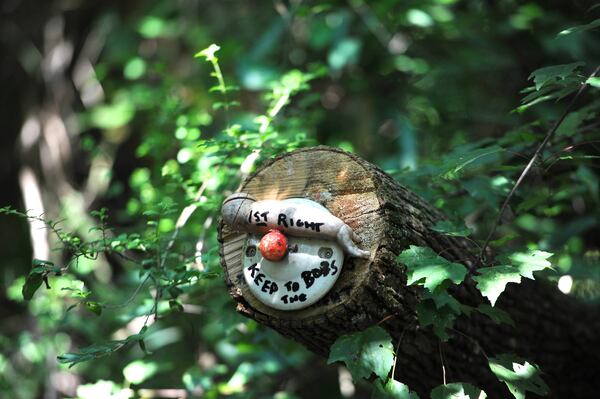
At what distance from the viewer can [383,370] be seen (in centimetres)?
124

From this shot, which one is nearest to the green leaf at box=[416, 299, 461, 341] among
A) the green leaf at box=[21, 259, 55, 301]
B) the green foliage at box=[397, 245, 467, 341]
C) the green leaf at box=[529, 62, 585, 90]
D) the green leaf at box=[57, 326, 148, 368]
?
the green foliage at box=[397, 245, 467, 341]

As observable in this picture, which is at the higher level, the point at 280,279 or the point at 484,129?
the point at 280,279

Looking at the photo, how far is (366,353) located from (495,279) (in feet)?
0.94

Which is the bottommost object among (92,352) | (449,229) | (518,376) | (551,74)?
(518,376)

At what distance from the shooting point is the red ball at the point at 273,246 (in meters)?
1.27

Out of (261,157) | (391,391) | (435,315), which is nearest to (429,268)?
(435,315)

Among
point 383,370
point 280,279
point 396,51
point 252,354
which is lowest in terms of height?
point 252,354

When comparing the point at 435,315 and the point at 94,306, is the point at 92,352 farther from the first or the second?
the point at 435,315

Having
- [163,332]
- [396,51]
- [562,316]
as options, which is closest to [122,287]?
[163,332]

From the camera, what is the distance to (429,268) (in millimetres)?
1201

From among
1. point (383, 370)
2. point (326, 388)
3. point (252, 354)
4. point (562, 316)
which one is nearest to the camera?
point (383, 370)

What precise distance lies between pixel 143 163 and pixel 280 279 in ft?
9.78

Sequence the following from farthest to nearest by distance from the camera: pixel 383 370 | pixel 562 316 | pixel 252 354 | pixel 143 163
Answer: pixel 143 163
pixel 252 354
pixel 562 316
pixel 383 370

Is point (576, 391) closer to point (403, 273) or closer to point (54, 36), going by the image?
point (403, 273)
